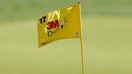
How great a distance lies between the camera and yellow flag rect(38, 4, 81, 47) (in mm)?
3605

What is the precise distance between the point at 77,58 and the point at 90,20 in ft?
4.48

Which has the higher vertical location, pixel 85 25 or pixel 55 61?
pixel 85 25

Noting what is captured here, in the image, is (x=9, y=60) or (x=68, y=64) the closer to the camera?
(x=68, y=64)

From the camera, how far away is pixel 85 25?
6516 mm

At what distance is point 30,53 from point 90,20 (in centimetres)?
135

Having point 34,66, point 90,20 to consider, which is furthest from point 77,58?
point 90,20

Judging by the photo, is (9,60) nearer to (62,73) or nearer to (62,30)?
(62,73)

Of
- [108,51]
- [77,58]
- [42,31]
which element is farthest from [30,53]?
[42,31]

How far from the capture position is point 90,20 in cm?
667

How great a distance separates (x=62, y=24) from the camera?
3.63 meters

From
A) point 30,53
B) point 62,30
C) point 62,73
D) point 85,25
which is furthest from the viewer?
point 85,25

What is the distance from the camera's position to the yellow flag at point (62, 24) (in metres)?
3.61

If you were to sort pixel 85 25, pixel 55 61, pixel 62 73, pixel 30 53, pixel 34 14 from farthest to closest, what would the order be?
1. pixel 34 14
2. pixel 85 25
3. pixel 30 53
4. pixel 55 61
5. pixel 62 73

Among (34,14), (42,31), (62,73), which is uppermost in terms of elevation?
(34,14)
